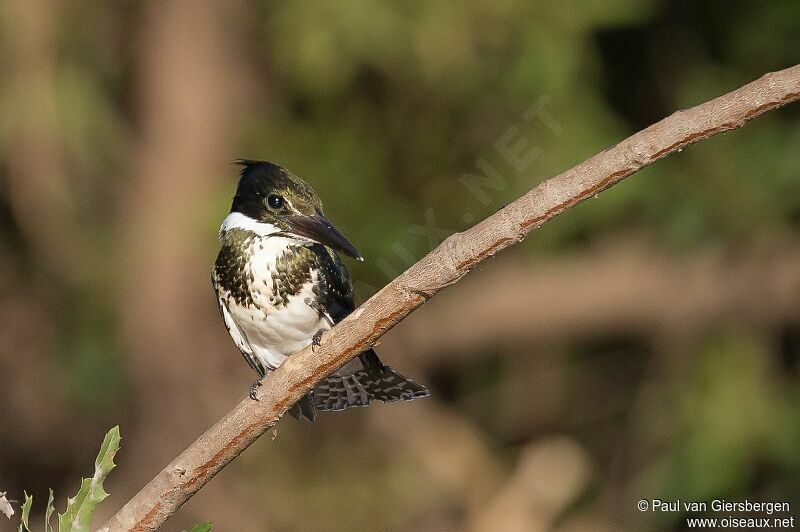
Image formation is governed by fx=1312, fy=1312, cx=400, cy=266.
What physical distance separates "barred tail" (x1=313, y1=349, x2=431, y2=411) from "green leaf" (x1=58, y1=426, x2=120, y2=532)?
1.27m

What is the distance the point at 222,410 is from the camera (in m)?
6.05

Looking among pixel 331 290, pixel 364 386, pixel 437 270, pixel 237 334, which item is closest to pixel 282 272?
pixel 331 290

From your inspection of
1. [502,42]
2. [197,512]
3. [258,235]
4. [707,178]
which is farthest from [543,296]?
[258,235]

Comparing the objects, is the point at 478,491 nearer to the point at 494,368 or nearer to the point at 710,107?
the point at 494,368

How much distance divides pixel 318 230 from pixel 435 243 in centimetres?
313

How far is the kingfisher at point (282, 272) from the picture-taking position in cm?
314

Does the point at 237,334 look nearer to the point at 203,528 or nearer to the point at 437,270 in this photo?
the point at 437,270

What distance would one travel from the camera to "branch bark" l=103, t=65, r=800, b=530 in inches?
79.1

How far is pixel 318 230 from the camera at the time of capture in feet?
10.0

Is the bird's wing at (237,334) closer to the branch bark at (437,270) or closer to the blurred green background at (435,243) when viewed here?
the branch bark at (437,270)

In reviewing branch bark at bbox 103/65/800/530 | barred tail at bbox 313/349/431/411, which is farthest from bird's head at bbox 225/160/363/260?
branch bark at bbox 103/65/800/530

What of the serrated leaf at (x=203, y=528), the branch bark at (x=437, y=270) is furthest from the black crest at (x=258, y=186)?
the serrated leaf at (x=203, y=528)

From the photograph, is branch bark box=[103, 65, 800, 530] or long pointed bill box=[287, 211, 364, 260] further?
long pointed bill box=[287, 211, 364, 260]

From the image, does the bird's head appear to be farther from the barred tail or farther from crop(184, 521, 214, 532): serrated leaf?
crop(184, 521, 214, 532): serrated leaf
